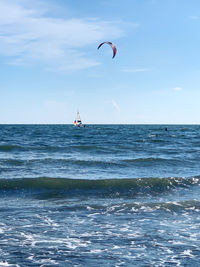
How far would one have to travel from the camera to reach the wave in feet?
46.0

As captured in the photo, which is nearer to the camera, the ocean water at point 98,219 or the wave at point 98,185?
the ocean water at point 98,219

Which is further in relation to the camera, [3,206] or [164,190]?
[164,190]

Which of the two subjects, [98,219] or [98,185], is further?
[98,185]

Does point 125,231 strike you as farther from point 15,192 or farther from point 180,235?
point 15,192

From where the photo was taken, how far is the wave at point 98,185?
46.0 feet

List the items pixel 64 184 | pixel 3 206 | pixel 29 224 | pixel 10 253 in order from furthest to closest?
pixel 64 184, pixel 3 206, pixel 29 224, pixel 10 253

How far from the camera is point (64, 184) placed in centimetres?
1517

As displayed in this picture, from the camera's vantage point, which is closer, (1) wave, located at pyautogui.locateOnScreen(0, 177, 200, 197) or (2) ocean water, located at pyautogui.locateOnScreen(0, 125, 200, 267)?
(2) ocean water, located at pyautogui.locateOnScreen(0, 125, 200, 267)

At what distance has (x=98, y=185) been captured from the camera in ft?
49.3

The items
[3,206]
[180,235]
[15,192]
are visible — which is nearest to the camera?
[180,235]

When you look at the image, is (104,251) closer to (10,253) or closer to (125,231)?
(125,231)

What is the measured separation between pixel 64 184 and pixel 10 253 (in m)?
8.31

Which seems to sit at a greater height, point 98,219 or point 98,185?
point 98,185

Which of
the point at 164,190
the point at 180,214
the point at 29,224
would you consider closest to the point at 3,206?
the point at 29,224
